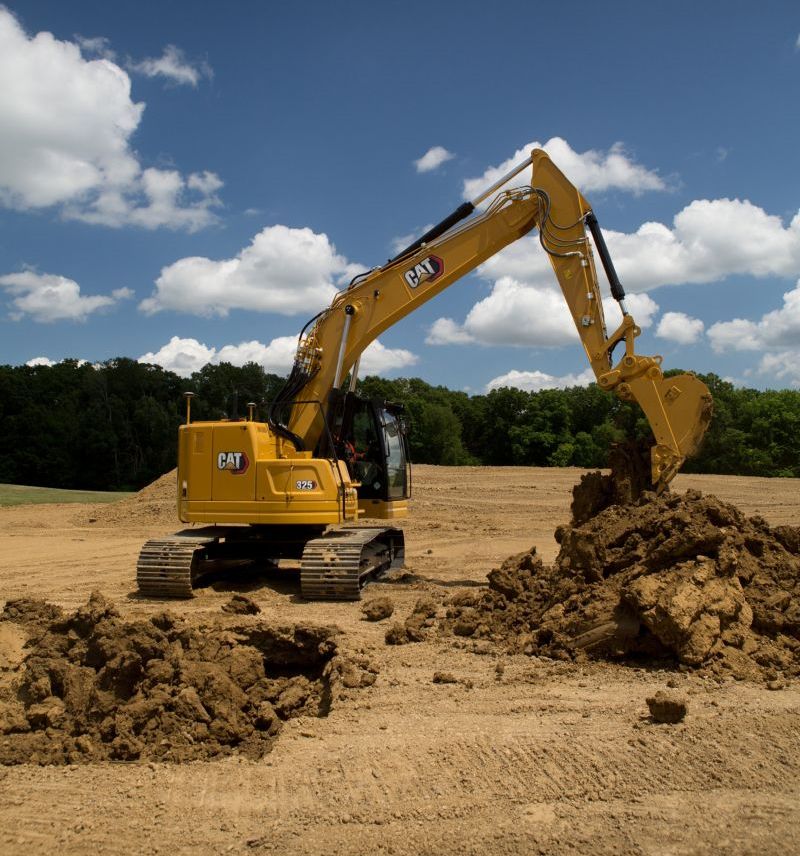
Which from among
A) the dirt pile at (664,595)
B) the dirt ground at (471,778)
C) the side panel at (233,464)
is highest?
the side panel at (233,464)

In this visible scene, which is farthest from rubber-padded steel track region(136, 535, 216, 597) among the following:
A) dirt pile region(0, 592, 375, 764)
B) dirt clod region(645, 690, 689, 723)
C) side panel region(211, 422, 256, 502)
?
dirt clod region(645, 690, 689, 723)

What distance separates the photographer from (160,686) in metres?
4.88

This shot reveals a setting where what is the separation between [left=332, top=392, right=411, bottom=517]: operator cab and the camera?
1013 cm

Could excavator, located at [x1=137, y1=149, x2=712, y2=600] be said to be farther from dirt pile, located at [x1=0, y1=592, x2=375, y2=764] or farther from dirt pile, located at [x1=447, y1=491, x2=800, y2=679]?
dirt pile, located at [x1=0, y1=592, x2=375, y2=764]

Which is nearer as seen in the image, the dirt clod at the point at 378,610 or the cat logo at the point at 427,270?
the dirt clod at the point at 378,610

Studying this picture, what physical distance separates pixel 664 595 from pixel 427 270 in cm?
575

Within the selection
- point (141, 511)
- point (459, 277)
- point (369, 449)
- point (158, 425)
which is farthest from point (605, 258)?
point (158, 425)

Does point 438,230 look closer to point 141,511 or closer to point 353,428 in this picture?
point 353,428

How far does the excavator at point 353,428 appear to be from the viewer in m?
8.86

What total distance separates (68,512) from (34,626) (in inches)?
702

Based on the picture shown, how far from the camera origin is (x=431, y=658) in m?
6.22

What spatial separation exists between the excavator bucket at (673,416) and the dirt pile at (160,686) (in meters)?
4.53

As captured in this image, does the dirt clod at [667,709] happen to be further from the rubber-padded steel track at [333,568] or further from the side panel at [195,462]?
the side panel at [195,462]

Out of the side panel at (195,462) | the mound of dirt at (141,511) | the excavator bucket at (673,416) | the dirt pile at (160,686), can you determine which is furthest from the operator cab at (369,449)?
the mound of dirt at (141,511)
